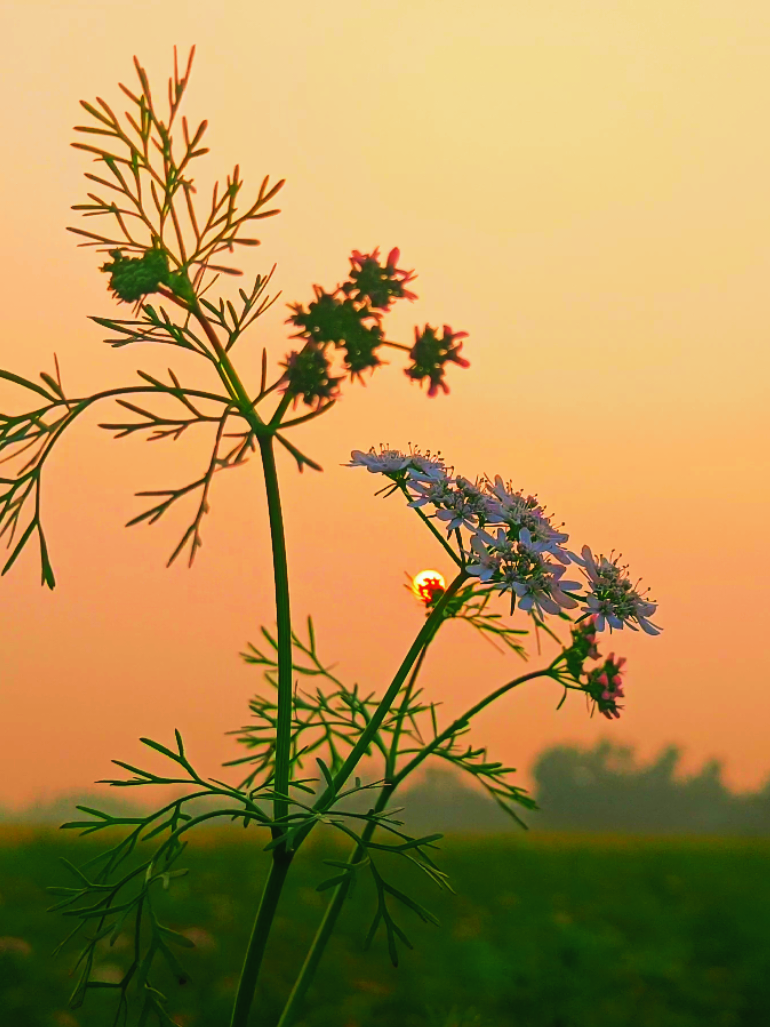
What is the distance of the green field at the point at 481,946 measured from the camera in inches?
124

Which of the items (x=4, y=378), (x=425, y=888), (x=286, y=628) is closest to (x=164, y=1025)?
(x=286, y=628)

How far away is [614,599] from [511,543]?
0.24 meters

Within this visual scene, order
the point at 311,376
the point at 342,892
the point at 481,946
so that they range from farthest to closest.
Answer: the point at 481,946
the point at 342,892
the point at 311,376

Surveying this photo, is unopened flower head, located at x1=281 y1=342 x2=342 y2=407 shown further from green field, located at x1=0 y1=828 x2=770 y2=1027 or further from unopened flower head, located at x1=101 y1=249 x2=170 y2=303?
Answer: green field, located at x1=0 y1=828 x2=770 y2=1027

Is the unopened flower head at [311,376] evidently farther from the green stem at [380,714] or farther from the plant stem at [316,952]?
the plant stem at [316,952]

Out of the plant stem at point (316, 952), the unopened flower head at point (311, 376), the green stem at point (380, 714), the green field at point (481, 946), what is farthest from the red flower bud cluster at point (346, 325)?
the green field at point (481, 946)

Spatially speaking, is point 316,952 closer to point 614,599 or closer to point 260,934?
point 260,934

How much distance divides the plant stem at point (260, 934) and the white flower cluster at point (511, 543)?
527mm

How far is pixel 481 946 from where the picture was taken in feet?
11.1

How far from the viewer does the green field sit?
3.16m

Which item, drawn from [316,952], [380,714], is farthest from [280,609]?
[316,952]

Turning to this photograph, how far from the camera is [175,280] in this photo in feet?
5.12

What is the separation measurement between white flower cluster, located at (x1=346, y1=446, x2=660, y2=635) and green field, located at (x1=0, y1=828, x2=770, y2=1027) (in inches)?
36.0

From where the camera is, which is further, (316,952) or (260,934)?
(316,952)
